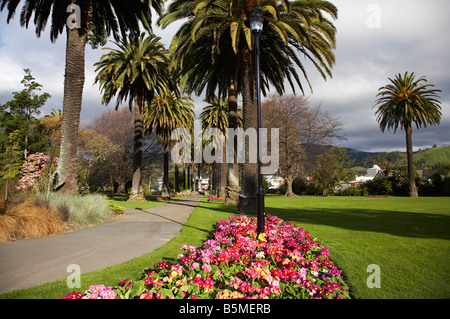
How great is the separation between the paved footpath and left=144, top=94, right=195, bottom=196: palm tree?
80.5 feet

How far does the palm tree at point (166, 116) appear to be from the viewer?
108 feet

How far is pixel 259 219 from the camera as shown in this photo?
6.57 m

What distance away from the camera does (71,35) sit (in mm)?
12781

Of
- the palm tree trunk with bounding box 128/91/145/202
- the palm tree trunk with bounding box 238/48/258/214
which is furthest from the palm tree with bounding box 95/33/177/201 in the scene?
the palm tree trunk with bounding box 238/48/258/214

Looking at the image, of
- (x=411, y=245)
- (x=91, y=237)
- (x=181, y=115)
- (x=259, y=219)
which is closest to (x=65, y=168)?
(x=91, y=237)

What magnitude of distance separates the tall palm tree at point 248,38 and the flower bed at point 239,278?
24.8 feet

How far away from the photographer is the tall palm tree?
11.7 m

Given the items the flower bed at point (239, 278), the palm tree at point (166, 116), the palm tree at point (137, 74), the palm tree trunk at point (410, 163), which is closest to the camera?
the flower bed at point (239, 278)

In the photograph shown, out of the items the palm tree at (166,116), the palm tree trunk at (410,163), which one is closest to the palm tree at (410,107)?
the palm tree trunk at (410,163)

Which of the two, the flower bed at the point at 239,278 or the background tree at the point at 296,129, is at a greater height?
the background tree at the point at 296,129

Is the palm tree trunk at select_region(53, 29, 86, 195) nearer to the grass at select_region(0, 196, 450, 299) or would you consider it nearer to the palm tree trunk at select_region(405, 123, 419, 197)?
the grass at select_region(0, 196, 450, 299)

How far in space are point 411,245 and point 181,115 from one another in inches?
1208

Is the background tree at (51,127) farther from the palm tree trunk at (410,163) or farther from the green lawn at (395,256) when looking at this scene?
the palm tree trunk at (410,163)
